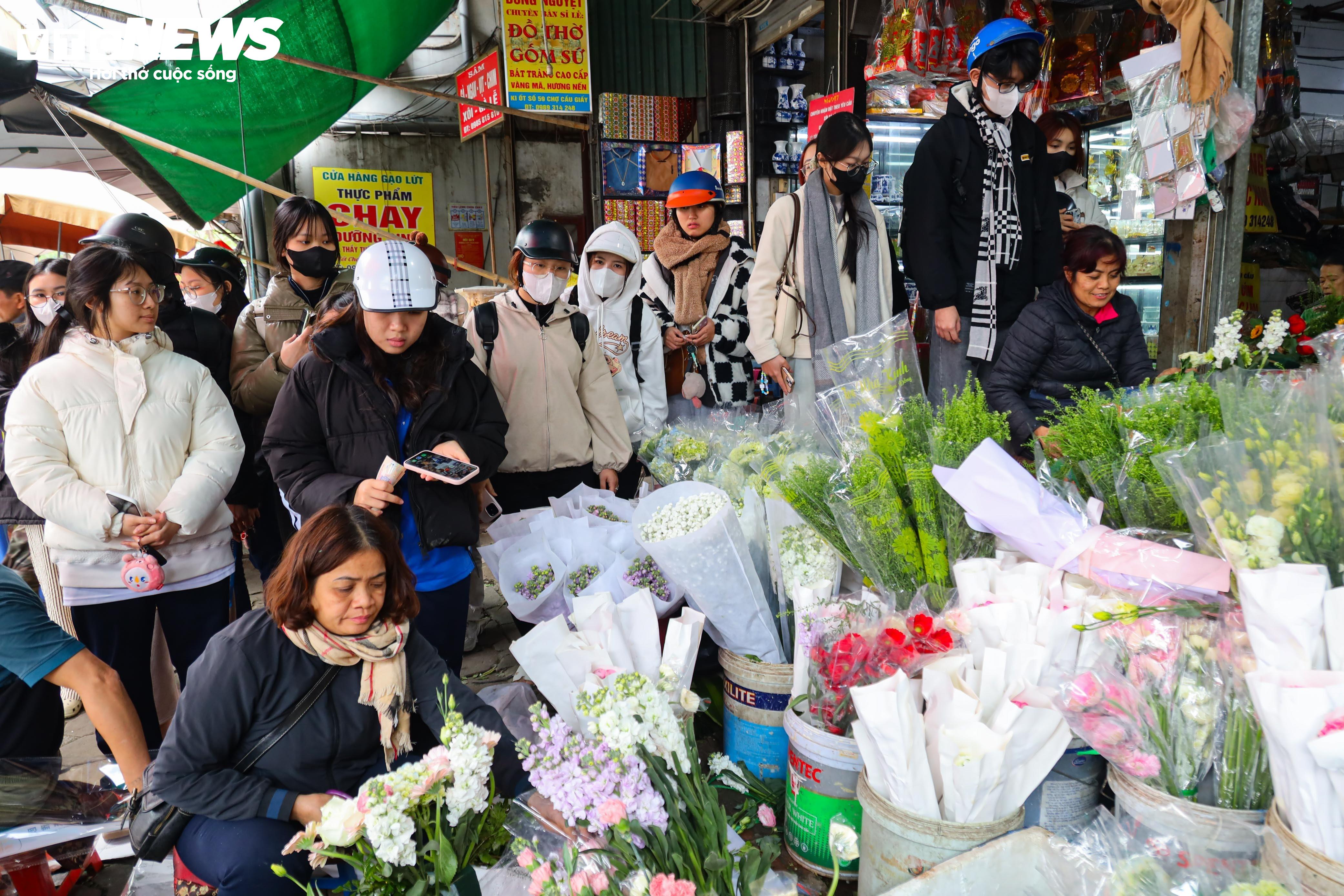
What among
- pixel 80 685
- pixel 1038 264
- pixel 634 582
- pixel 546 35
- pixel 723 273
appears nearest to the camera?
pixel 80 685

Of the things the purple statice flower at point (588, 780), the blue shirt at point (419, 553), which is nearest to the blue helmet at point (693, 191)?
the blue shirt at point (419, 553)

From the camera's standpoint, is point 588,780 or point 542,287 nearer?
point 588,780

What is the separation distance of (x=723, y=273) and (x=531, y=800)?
9.53 ft

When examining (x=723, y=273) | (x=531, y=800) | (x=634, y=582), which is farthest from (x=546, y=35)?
(x=531, y=800)

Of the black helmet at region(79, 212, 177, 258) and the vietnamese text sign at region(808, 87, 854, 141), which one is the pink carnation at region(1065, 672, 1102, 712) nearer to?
the black helmet at region(79, 212, 177, 258)

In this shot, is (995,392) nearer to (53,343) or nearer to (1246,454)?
(1246,454)

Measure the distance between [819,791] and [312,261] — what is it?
8.49ft

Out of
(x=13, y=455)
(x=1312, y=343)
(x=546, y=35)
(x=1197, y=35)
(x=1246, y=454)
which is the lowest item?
(x=13, y=455)

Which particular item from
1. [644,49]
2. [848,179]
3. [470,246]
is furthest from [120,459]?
[470,246]

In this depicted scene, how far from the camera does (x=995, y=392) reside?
10.8 feet

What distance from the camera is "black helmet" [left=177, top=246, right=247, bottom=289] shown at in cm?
434

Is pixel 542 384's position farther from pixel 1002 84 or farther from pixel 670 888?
pixel 670 888

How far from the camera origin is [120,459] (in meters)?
2.65

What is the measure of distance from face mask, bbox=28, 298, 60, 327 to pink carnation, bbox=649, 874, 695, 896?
11.4 feet
